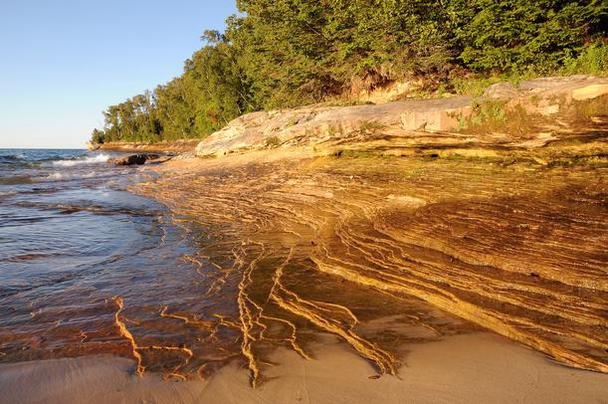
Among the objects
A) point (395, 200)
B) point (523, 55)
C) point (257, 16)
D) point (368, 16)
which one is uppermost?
point (257, 16)

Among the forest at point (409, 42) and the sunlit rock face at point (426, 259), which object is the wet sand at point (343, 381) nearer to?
the sunlit rock face at point (426, 259)

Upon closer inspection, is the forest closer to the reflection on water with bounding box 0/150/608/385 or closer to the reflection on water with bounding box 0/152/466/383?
the reflection on water with bounding box 0/150/608/385

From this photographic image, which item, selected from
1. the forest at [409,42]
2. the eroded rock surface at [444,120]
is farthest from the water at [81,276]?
the forest at [409,42]

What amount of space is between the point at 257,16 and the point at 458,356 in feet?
76.3

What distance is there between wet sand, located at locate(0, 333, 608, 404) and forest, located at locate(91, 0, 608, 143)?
7147 mm

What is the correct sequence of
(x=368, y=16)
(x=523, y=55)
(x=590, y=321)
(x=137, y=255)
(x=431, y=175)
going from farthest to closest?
(x=368, y=16) < (x=523, y=55) < (x=431, y=175) < (x=137, y=255) < (x=590, y=321)

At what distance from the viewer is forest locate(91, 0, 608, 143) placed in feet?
36.5

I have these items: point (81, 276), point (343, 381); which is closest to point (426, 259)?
point (343, 381)

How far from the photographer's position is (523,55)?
11.9 meters

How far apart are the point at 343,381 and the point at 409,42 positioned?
607 inches

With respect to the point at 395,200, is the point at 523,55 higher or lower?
higher

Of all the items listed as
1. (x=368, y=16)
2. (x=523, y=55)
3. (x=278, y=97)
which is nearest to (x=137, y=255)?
(x=523, y=55)

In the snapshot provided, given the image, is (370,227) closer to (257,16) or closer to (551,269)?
(551,269)

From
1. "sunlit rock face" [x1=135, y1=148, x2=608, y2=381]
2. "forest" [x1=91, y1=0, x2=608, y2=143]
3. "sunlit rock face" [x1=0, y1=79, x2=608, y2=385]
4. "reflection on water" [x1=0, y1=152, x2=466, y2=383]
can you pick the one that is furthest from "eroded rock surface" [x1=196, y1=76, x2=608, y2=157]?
"reflection on water" [x1=0, y1=152, x2=466, y2=383]
